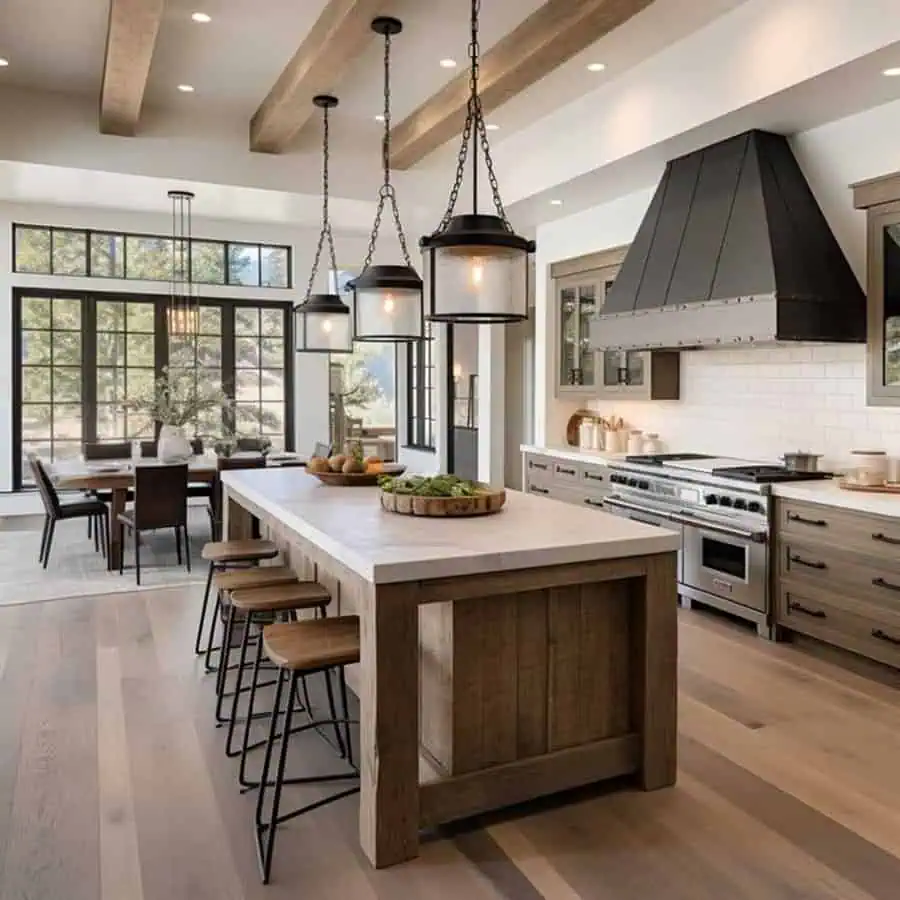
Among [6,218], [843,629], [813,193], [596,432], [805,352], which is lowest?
[843,629]

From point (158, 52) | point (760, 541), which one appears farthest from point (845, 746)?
point (158, 52)

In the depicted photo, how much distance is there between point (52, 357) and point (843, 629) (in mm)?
8407

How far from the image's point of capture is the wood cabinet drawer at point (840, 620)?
4.02 meters

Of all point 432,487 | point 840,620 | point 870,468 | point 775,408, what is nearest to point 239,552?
point 432,487

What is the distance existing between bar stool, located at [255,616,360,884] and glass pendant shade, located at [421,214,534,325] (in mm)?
1238

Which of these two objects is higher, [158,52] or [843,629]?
[158,52]

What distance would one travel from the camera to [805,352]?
5.27 metres

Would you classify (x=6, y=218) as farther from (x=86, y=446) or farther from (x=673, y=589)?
(x=673, y=589)

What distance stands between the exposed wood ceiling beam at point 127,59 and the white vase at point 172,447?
8.15 ft

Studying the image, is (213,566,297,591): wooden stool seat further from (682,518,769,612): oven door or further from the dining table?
the dining table

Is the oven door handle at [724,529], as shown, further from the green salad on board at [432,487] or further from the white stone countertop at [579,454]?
the green salad on board at [432,487]

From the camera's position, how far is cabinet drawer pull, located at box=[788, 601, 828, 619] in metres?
4.39

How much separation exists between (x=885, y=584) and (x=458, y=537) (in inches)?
92.2

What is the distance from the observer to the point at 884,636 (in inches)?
159
